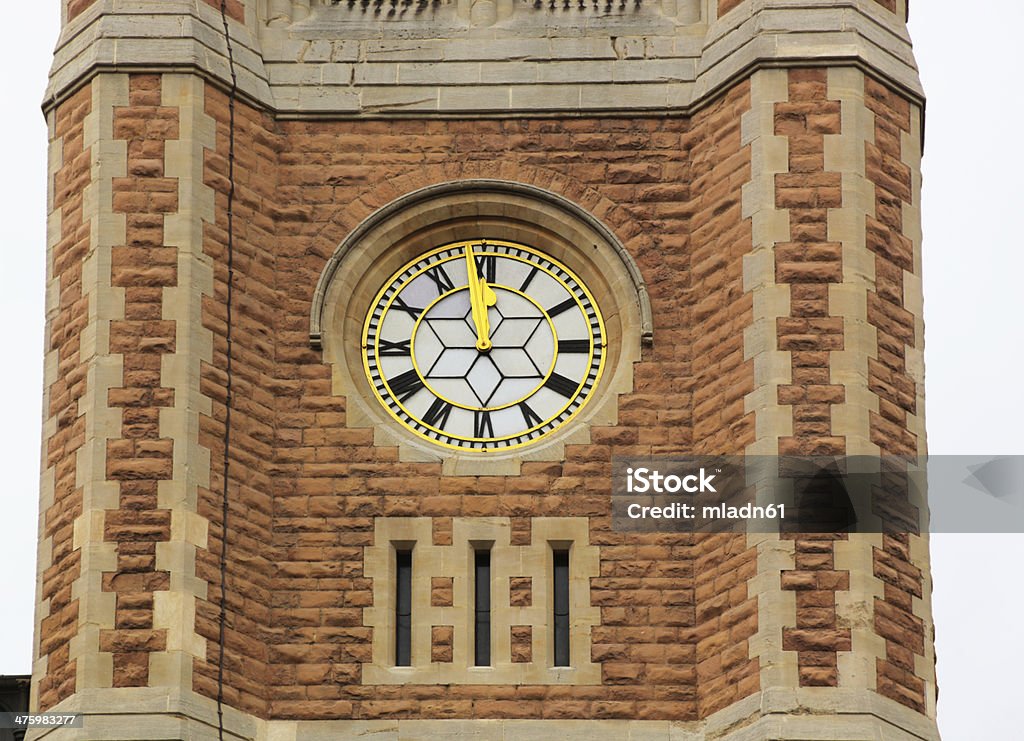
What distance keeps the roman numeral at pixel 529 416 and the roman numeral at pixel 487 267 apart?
A: 117cm

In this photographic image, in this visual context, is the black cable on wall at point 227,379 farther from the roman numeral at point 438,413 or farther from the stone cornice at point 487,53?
the roman numeral at point 438,413

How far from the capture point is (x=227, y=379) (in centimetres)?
3625

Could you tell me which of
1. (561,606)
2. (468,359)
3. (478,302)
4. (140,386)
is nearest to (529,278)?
(478,302)

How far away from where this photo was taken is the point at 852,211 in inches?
1437

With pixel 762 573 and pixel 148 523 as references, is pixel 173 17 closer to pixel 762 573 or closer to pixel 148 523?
pixel 148 523

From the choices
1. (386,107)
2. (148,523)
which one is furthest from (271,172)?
(148,523)

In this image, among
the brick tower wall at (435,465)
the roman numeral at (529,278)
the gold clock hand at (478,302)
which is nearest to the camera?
the brick tower wall at (435,465)

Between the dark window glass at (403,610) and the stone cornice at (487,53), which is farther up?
the stone cornice at (487,53)

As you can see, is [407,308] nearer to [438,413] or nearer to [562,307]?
[438,413]

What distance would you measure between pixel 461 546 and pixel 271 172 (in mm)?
3710

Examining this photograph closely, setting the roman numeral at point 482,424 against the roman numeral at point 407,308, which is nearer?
the roman numeral at point 482,424

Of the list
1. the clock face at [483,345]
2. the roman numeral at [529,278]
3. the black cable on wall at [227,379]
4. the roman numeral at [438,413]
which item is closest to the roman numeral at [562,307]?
the clock face at [483,345]

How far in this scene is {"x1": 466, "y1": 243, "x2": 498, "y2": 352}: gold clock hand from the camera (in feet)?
122

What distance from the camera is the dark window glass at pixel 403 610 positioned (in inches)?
1409
